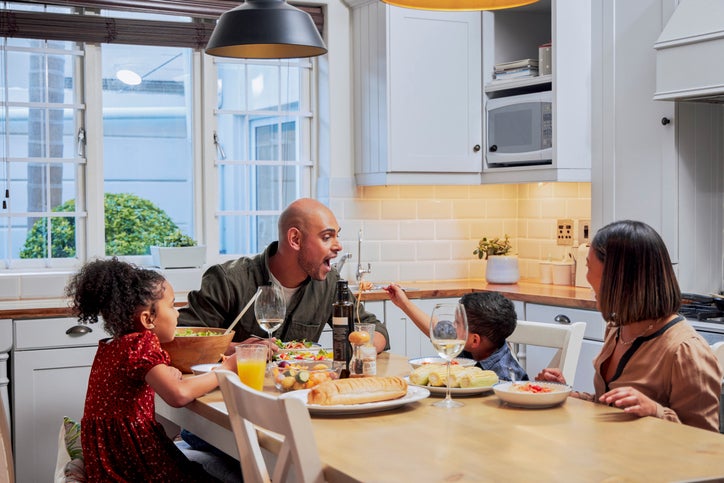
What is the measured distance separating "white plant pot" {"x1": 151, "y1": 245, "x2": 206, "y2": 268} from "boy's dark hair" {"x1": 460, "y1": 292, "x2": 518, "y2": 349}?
7.81 ft

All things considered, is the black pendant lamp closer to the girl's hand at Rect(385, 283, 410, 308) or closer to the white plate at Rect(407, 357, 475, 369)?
the girl's hand at Rect(385, 283, 410, 308)

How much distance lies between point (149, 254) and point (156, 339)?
102 inches

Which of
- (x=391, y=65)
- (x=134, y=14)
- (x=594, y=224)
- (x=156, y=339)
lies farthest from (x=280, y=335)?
(x=134, y=14)

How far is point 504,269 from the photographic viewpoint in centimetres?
514

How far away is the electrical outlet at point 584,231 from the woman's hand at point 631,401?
2.88 meters

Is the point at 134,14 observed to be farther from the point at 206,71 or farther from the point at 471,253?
the point at 471,253

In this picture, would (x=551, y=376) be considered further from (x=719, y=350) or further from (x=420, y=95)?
(x=420, y=95)

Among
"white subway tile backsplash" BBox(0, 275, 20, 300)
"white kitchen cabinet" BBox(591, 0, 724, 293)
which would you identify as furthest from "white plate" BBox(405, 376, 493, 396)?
"white subway tile backsplash" BBox(0, 275, 20, 300)

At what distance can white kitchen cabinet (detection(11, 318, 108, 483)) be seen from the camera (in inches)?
160

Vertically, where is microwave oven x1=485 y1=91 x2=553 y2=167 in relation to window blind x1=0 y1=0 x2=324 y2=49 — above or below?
below

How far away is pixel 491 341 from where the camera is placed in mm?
2709

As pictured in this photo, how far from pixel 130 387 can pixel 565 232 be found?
3.13 metres

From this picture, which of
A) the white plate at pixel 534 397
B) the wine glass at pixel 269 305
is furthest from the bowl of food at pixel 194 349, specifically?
the white plate at pixel 534 397

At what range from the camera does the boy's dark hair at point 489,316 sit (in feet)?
8.75
